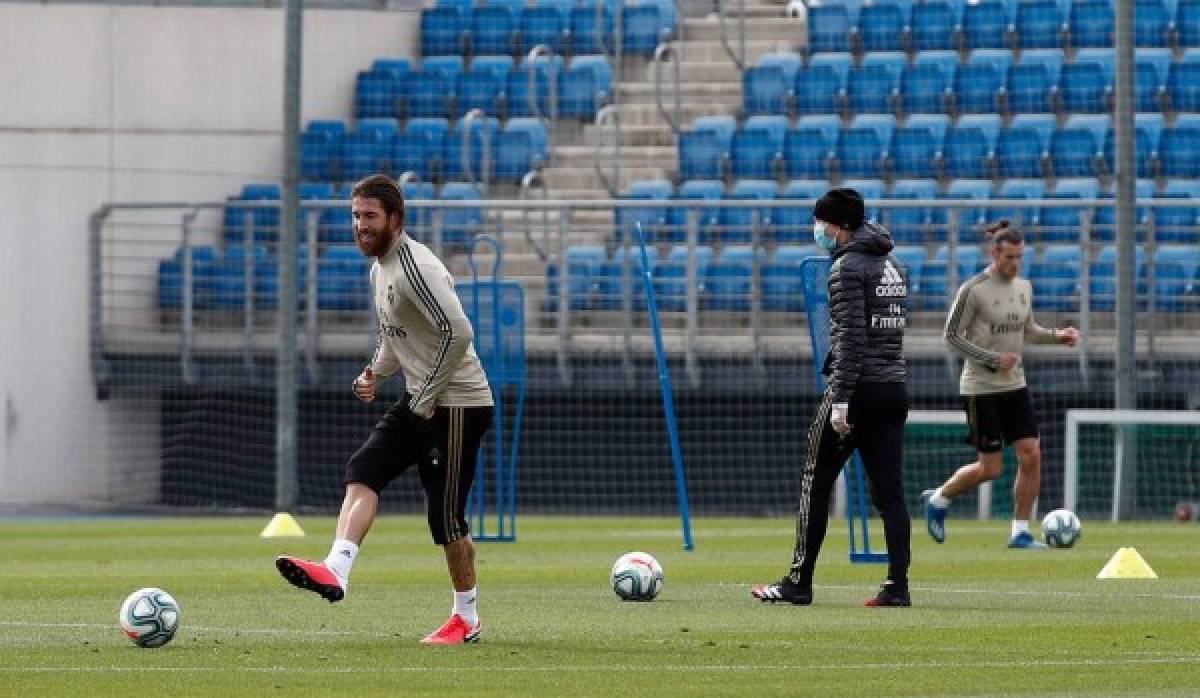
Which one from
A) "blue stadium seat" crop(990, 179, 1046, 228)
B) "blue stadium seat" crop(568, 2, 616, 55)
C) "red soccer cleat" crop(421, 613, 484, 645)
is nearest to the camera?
"red soccer cleat" crop(421, 613, 484, 645)

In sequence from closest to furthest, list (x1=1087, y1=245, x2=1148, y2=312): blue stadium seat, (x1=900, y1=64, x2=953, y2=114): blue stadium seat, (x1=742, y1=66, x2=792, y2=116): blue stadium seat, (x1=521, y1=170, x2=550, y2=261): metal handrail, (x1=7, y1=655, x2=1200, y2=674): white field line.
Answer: (x1=7, y1=655, x2=1200, y2=674): white field line → (x1=1087, y1=245, x2=1148, y2=312): blue stadium seat → (x1=521, y1=170, x2=550, y2=261): metal handrail → (x1=900, y1=64, x2=953, y2=114): blue stadium seat → (x1=742, y1=66, x2=792, y2=116): blue stadium seat

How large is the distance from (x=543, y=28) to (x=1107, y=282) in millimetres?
8919

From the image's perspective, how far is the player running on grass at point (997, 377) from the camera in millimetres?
19531

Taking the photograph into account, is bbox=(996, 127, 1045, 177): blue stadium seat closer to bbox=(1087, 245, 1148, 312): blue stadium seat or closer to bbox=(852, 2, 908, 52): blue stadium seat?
bbox=(1087, 245, 1148, 312): blue stadium seat

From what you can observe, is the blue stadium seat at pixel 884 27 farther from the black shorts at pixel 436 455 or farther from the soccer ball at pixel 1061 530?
the black shorts at pixel 436 455

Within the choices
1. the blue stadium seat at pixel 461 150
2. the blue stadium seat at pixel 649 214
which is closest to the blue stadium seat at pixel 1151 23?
the blue stadium seat at pixel 649 214

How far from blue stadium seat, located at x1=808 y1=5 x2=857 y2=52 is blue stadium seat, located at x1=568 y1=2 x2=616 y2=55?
2.49m

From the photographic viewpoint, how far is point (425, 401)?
448 inches

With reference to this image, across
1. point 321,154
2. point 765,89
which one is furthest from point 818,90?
point 321,154

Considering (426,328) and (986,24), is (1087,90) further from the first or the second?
(426,328)

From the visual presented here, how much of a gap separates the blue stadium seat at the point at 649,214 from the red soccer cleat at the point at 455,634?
15.7 meters

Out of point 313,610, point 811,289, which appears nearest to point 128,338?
point 811,289

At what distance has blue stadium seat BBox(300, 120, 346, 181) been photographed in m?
31.0

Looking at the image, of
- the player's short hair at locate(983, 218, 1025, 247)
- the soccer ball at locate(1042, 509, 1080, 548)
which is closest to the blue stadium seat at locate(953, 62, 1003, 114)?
the player's short hair at locate(983, 218, 1025, 247)
